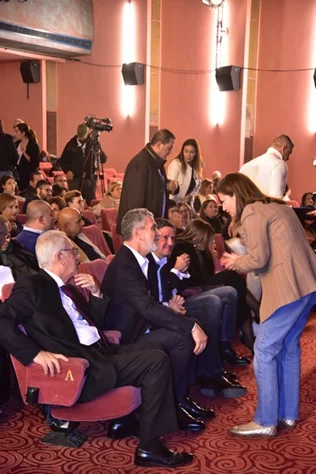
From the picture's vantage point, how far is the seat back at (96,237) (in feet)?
15.4

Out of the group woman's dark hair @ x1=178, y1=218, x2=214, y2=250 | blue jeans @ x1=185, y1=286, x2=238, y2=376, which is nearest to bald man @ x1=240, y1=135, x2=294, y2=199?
woman's dark hair @ x1=178, y1=218, x2=214, y2=250

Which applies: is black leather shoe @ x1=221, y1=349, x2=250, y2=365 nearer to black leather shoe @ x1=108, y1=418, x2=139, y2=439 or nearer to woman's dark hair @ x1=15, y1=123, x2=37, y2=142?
black leather shoe @ x1=108, y1=418, x2=139, y2=439

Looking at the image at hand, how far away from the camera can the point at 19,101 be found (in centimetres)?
1235

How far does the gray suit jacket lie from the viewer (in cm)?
269

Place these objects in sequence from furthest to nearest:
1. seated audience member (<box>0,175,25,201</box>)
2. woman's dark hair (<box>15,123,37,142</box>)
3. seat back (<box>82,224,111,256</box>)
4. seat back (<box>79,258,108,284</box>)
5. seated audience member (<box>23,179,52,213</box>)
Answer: woman's dark hair (<box>15,123,37,142</box>) → seated audience member (<box>23,179,52,213</box>) → seated audience member (<box>0,175,25,201</box>) → seat back (<box>82,224,111,256</box>) → seat back (<box>79,258,108,284</box>)

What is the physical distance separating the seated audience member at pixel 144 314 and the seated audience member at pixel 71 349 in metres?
0.25

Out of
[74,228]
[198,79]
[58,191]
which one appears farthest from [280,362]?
[198,79]

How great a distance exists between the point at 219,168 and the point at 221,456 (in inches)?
291

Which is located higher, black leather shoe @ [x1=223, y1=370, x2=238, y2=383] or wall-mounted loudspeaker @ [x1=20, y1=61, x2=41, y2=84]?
wall-mounted loudspeaker @ [x1=20, y1=61, x2=41, y2=84]

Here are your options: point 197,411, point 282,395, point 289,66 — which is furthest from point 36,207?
point 289,66

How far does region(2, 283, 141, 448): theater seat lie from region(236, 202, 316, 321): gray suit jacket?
0.71 m

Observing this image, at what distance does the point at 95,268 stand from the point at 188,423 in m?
0.99

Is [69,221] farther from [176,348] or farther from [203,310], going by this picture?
[176,348]

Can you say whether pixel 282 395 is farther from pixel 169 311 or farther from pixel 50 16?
pixel 50 16
